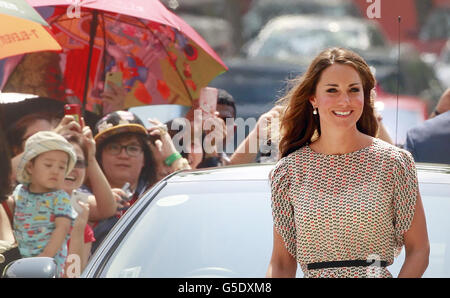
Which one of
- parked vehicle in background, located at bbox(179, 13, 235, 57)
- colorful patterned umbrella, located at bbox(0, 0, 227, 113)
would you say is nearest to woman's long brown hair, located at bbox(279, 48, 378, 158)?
colorful patterned umbrella, located at bbox(0, 0, 227, 113)

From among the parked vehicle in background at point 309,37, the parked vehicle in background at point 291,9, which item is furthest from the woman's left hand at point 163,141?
the parked vehicle in background at point 291,9

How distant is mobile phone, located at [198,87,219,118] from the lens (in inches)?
220

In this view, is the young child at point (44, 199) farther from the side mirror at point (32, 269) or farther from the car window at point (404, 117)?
the car window at point (404, 117)

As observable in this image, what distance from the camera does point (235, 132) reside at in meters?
5.74

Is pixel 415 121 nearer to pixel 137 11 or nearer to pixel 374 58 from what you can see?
pixel 374 58

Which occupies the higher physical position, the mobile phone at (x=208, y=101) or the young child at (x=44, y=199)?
the mobile phone at (x=208, y=101)

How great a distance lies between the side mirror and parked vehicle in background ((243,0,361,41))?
15923 millimetres

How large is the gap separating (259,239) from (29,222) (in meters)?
1.55

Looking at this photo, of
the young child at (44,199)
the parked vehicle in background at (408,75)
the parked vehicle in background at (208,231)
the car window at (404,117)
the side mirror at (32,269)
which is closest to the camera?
the side mirror at (32,269)

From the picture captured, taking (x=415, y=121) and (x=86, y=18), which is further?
(x=415, y=121)

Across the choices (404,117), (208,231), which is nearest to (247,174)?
(208,231)

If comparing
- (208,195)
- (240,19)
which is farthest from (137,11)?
(240,19)

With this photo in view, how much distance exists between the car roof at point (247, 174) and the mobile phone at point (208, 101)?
1555mm

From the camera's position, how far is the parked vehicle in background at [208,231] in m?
3.33
